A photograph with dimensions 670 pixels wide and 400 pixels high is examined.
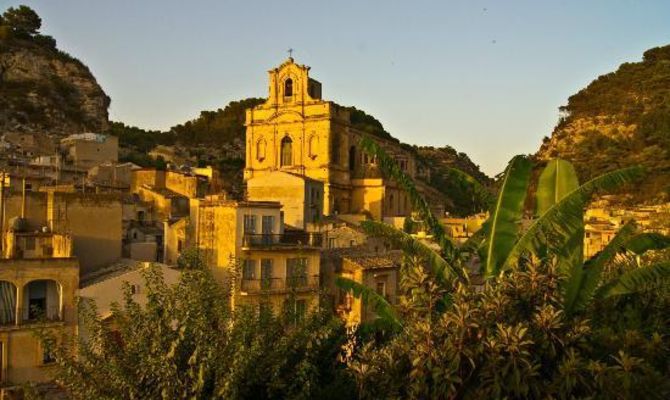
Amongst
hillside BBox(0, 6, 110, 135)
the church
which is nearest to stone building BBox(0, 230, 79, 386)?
the church

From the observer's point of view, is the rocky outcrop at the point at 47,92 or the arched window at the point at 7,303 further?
the rocky outcrop at the point at 47,92

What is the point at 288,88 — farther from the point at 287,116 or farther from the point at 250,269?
the point at 250,269

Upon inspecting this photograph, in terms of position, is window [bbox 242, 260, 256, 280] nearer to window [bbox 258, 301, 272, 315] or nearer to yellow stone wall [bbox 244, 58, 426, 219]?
window [bbox 258, 301, 272, 315]

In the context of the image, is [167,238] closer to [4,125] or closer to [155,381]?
[155,381]

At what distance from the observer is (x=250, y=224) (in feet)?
92.2

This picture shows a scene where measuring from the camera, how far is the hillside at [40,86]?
2992 inches

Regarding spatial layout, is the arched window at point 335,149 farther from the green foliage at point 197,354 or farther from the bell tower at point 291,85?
the green foliage at point 197,354

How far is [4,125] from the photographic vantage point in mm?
69750

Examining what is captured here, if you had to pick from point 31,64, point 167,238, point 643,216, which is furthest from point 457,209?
point 167,238

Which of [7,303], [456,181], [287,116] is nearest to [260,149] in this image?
[287,116]

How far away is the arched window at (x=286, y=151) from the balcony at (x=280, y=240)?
33.2m

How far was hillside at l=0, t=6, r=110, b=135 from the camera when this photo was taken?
249 ft

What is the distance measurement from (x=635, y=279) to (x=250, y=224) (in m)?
18.8

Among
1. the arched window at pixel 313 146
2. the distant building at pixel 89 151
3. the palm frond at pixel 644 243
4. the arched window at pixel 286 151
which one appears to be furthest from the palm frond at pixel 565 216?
the arched window at pixel 286 151
